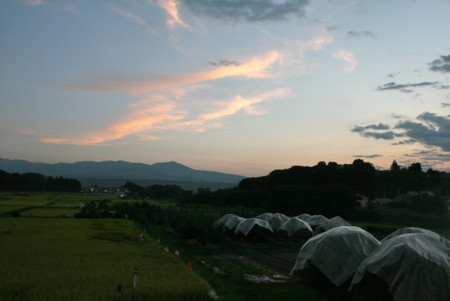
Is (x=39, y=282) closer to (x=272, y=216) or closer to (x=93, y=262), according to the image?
(x=93, y=262)

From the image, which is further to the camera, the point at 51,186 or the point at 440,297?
the point at 51,186

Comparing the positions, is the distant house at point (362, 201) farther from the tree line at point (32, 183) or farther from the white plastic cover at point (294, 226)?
the tree line at point (32, 183)

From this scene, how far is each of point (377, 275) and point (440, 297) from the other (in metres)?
Answer: 1.27

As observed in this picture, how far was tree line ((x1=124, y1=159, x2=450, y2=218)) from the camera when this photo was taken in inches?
1741

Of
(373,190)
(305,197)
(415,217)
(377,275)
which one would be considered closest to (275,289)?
(377,275)

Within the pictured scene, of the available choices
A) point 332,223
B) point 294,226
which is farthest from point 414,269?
point 332,223

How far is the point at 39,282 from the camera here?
30.7 ft

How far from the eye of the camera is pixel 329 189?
44.5 meters

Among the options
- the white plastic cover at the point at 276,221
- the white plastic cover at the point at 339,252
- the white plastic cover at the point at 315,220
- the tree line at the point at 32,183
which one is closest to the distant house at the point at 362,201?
the white plastic cover at the point at 315,220

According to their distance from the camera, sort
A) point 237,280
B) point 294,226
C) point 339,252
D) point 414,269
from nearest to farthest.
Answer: point 414,269 < point 339,252 < point 237,280 < point 294,226

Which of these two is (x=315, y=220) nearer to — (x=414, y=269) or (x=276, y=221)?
(x=276, y=221)

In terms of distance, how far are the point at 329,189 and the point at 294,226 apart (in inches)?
816

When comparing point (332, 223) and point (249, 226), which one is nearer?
point (249, 226)

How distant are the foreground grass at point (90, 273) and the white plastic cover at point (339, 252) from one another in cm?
282
